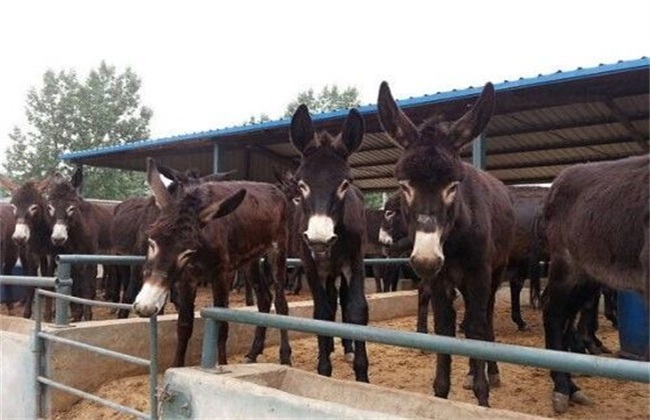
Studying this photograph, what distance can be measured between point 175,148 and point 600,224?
11.8 m

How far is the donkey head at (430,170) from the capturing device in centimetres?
286

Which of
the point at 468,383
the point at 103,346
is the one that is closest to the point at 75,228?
the point at 103,346

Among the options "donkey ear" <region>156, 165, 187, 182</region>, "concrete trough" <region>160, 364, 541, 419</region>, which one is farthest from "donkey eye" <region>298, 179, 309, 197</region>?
"donkey ear" <region>156, 165, 187, 182</region>

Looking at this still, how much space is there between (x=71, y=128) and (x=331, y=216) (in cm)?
3184

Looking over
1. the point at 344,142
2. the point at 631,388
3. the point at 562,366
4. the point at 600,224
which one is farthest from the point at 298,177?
the point at 631,388

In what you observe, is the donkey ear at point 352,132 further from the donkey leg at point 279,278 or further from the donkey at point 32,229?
the donkey at point 32,229

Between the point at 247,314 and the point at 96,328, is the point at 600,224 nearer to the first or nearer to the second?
the point at 247,314

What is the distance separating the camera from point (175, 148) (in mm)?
13977

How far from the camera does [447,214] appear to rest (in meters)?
3.15

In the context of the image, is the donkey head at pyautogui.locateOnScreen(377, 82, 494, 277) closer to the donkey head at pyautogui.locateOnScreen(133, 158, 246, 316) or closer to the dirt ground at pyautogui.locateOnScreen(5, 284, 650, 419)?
the donkey head at pyautogui.locateOnScreen(133, 158, 246, 316)

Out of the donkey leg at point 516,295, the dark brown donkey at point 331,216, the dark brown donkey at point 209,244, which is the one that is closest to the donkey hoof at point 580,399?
the dark brown donkey at point 331,216

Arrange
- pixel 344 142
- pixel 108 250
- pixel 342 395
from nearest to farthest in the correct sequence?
pixel 342 395, pixel 344 142, pixel 108 250

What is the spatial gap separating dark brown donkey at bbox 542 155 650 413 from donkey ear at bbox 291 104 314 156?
2.10 m

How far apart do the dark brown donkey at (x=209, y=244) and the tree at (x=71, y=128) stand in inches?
1052
